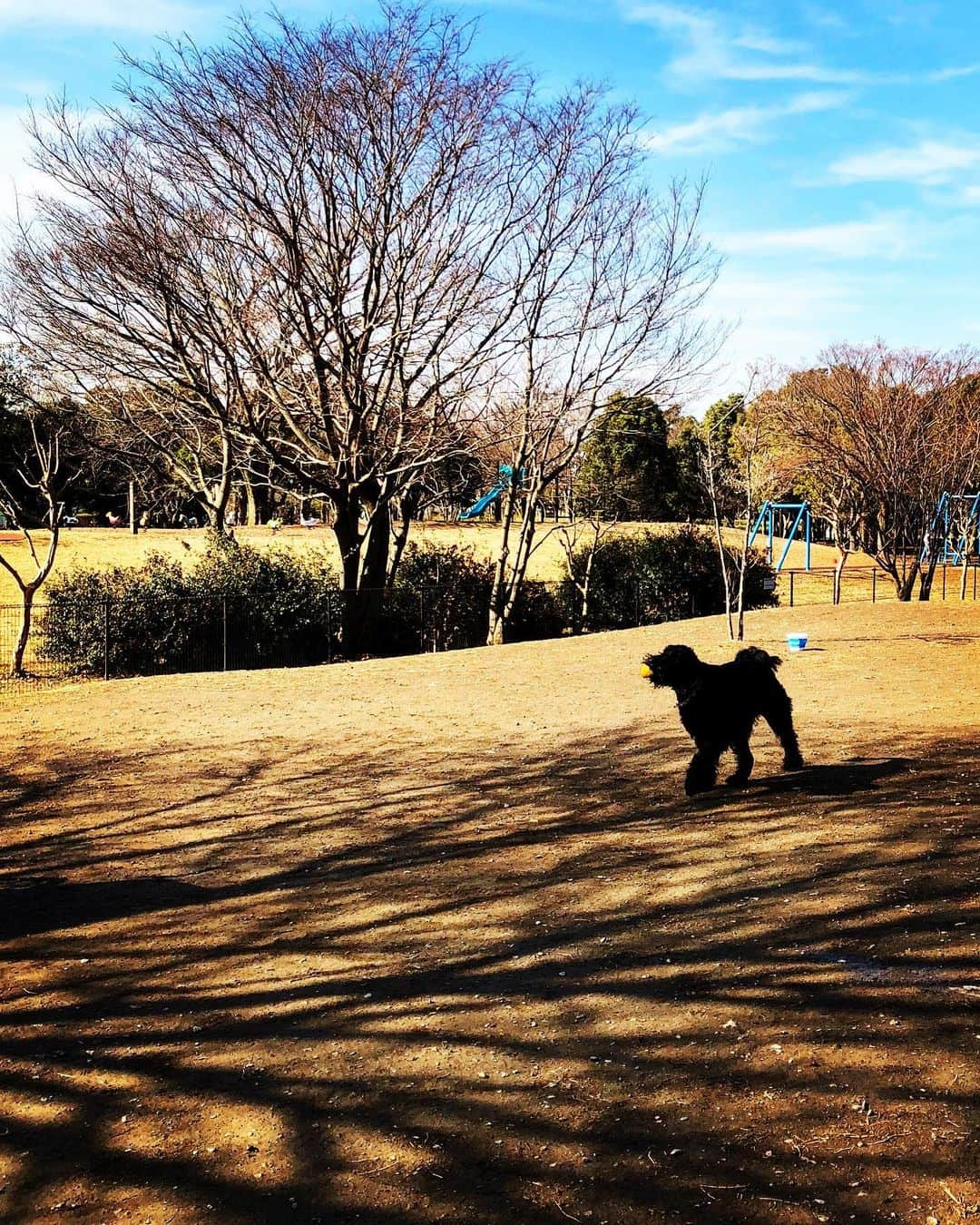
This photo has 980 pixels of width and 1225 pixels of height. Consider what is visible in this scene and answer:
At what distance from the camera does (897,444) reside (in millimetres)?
28516

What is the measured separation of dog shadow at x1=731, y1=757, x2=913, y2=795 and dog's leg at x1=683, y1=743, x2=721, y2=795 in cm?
31

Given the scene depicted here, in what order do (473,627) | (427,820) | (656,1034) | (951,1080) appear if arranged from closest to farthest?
1. (951,1080)
2. (656,1034)
3. (427,820)
4. (473,627)

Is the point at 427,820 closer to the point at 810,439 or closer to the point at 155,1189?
the point at 155,1189

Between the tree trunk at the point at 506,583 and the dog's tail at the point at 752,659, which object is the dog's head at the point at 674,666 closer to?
the dog's tail at the point at 752,659

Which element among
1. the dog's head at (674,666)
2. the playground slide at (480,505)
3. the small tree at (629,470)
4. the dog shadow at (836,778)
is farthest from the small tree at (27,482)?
the small tree at (629,470)

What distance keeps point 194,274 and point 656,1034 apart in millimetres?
17291

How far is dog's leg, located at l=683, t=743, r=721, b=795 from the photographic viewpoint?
870 cm

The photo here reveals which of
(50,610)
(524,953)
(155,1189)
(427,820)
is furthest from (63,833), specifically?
(50,610)

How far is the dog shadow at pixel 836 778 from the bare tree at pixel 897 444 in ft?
66.6

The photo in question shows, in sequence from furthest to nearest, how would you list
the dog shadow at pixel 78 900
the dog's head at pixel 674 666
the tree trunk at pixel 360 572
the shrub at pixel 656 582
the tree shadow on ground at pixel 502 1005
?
1. the shrub at pixel 656 582
2. the tree trunk at pixel 360 572
3. the dog's head at pixel 674 666
4. the dog shadow at pixel 78 900
5. the tree shadow on ground at pixel 502 1005

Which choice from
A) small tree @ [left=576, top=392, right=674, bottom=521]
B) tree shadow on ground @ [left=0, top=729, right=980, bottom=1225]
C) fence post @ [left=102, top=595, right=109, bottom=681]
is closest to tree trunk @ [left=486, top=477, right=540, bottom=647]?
fence post @ [left=102, top=595, right=109, bottom=681]

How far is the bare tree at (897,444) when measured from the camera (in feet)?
94.5

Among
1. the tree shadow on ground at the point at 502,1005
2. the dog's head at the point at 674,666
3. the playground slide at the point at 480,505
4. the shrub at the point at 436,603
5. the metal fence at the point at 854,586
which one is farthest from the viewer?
the playground slide at the point at 480,505

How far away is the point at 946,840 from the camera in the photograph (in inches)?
285
